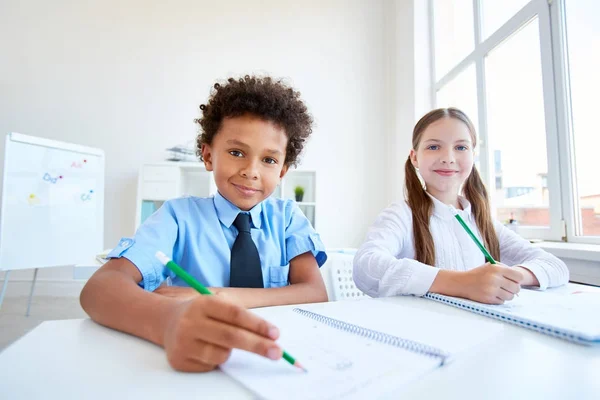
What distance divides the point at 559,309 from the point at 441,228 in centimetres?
53

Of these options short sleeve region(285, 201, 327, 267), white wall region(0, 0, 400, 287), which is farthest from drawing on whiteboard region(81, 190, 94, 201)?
short sleeve region(285, 201, 327, 267)

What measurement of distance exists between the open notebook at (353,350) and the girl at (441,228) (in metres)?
0.25

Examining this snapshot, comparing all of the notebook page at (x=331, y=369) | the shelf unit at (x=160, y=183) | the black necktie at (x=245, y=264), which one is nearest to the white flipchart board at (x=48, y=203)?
the shelf unit at (x=160, y=183)

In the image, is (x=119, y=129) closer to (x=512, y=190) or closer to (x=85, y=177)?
(x=85, y=177)

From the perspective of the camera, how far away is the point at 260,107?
879 millimetres

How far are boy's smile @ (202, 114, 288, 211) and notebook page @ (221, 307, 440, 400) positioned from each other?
47cm

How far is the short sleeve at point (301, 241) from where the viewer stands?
0.91 m

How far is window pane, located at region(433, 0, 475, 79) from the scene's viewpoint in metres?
2.75

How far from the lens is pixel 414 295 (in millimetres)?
720

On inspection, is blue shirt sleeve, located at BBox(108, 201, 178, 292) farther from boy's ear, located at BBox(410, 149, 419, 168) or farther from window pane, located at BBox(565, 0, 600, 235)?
window pane, located at BBox(565, 0, 600, 235)

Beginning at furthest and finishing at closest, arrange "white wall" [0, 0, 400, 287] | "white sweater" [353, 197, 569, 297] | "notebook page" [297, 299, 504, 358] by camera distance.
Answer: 1. "white wall" [0, 0, 400, 287]
2. "white sweater" [353, 197, 569, 297]
3. "notebook page" [297, 299, 504, 358]

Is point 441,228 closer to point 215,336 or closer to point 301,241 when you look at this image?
point 301,241

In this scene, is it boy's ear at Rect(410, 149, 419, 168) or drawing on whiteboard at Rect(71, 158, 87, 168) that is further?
drawing on whiteboard at Rect(71, 158, 87, 168)

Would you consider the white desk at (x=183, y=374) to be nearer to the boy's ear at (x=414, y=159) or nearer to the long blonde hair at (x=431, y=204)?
the long blonde hair at (x=431, y=204)
